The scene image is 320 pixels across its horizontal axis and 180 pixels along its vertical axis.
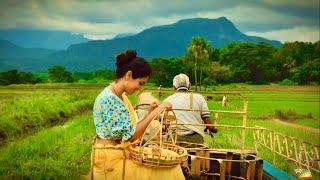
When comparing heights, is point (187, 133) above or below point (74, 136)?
above

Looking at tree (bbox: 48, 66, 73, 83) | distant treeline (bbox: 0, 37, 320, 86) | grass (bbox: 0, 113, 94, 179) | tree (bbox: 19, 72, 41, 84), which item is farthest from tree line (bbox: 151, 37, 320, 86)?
grass (bbox: 0, 113, 94, 179)

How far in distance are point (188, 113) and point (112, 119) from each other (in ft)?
8.20

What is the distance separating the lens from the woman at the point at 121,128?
3.10 m

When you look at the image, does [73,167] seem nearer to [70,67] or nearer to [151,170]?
[151,170]

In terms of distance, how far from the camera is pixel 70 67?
17362 centimetres

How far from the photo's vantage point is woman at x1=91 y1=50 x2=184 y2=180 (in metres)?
3.10

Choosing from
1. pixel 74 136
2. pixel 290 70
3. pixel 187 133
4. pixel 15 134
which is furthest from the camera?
pixel 290 70

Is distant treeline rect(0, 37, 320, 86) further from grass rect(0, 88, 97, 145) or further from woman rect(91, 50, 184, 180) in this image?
woman rect(91, 50, 184, 180)

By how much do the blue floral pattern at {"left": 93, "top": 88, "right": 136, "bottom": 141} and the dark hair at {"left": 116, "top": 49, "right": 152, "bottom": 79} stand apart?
0.17m

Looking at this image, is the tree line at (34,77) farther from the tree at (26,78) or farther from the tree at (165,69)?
the tree at (165,69)

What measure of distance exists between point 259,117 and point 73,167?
14.9m

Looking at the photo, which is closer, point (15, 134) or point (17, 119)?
point (15, 134)

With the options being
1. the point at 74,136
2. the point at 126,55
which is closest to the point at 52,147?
the point at 74,136

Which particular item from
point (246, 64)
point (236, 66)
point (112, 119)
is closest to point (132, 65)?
point (112, 119)
